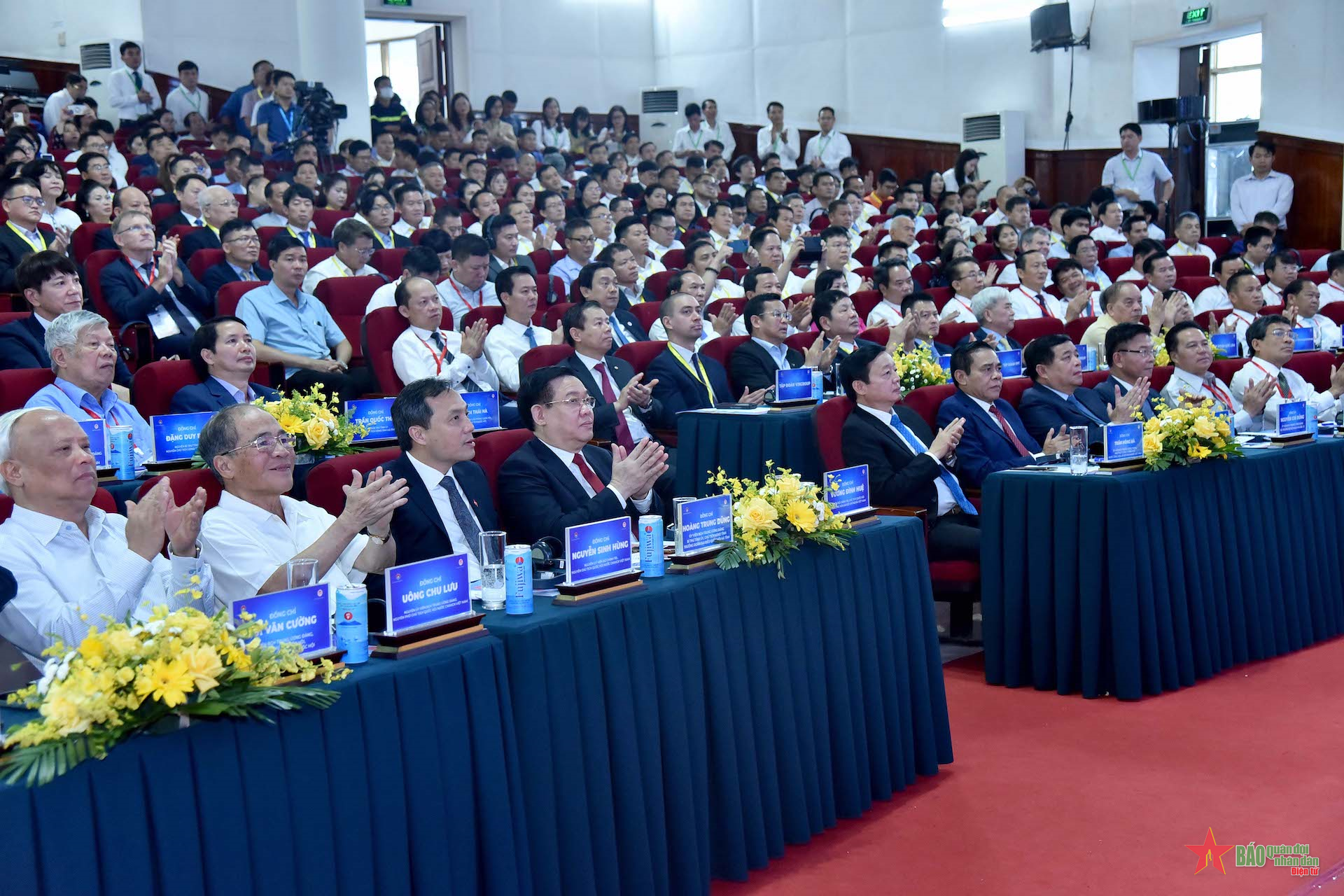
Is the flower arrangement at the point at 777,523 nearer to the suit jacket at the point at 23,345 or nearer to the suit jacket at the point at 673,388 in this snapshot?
the suit jacket at the point at 673,388

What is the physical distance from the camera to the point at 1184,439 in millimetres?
3934

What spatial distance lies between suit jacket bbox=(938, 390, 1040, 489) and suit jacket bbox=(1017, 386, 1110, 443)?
22cm

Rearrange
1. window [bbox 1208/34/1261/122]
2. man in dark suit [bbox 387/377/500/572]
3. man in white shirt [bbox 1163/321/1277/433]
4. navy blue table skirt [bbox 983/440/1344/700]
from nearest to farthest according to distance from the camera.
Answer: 1. man in dark suit [bbox 387/377/500/572]
2. navy blue table skirt [bbox 983/440/1344/700]
3. man in white shirt [bbox 1163/321/1277/433]
4. window [bbox 1208/34/1261/122]

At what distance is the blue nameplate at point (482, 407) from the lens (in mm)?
4168

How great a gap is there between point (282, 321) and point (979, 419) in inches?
110

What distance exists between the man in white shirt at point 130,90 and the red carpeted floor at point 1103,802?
9.69m

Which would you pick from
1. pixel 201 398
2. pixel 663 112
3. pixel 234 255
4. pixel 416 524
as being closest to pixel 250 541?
pixel 416 524

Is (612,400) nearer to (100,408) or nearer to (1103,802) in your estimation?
(100,408)

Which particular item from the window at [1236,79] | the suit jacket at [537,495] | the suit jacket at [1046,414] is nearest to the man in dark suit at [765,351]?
the suit jacket at [1046,414]

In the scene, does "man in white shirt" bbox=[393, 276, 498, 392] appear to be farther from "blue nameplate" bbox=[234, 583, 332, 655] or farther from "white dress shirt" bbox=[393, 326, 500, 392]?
"blue nameplate" bbox=[234, 583, 332, 655]

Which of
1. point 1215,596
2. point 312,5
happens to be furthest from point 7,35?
point 1215,596

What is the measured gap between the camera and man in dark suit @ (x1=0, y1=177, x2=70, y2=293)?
565cm

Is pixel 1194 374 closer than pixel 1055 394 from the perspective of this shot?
No

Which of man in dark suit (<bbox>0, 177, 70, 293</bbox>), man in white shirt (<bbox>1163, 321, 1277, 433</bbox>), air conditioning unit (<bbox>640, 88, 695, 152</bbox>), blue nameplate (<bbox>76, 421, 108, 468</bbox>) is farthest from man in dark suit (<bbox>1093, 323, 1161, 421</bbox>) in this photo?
air conditioning unit (<bbox>640, 88, 695, 152</bbox>)
